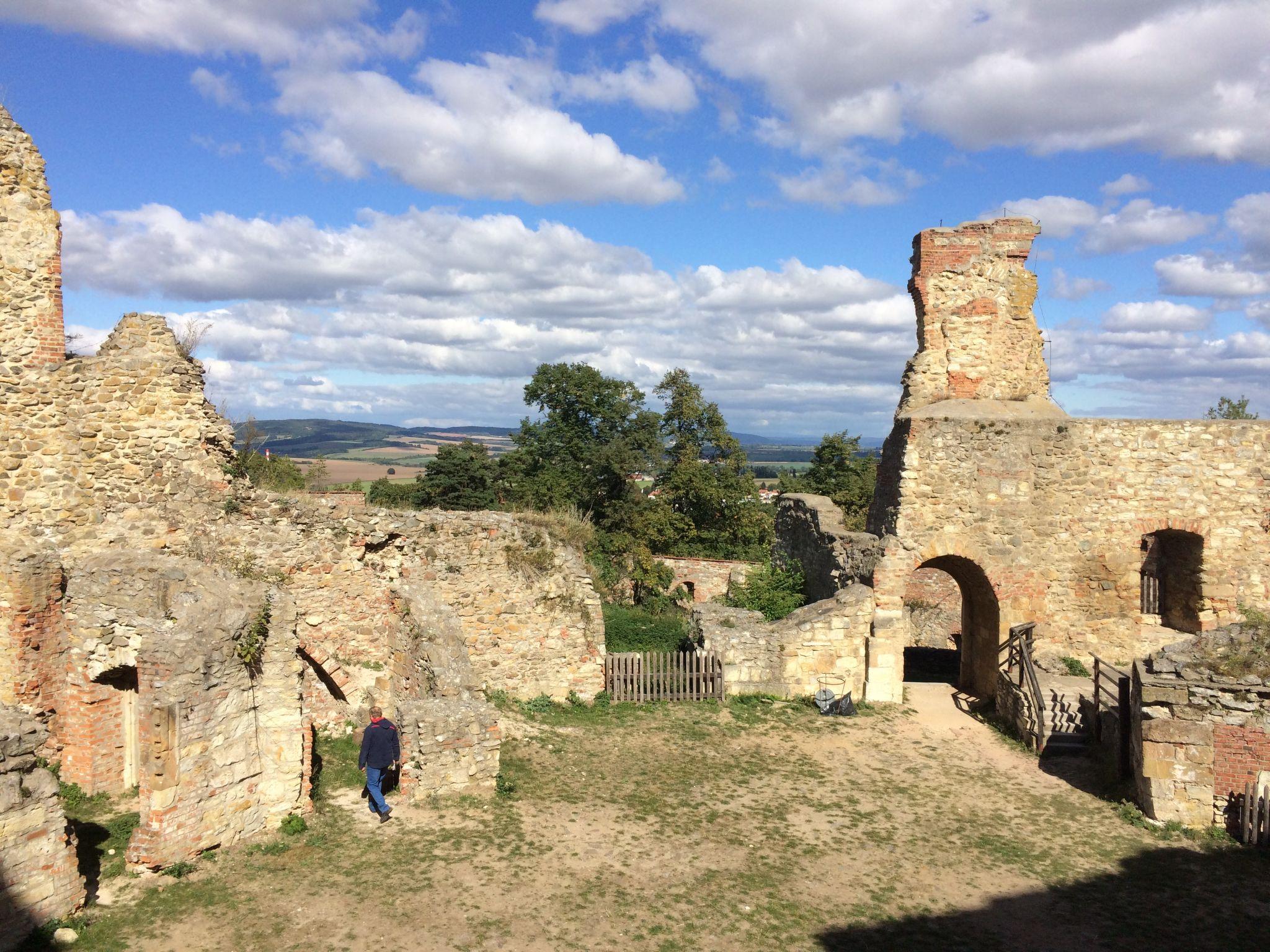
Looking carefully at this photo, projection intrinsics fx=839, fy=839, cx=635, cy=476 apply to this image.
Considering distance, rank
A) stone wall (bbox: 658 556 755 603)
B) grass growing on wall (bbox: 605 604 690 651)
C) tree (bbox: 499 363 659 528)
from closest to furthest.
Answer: grass growing on wall (bbox: 605 604 690 651), stone wall (bbox: 658 556 755 603), tree (bbox: 499 363 659 528)

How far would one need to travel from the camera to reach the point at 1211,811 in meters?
10.5

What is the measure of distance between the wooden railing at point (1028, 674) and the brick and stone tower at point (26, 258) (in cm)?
1515

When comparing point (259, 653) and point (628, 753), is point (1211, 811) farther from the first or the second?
point (259, 653)

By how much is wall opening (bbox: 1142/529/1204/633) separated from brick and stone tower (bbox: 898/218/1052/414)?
3.75 m

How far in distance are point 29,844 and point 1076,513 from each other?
16.3 metres

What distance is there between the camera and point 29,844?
7.35 m

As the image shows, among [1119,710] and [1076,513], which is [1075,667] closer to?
[1076,513]

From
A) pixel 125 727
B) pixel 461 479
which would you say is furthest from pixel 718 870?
pixel 461 479

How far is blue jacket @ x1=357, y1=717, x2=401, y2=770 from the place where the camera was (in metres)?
9.93

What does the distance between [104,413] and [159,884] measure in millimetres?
6014

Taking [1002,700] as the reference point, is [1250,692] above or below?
above

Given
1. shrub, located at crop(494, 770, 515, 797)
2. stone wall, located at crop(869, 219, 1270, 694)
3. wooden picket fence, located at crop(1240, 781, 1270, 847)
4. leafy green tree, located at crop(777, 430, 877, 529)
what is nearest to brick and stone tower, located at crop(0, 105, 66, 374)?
shrub, located at crop(494, 770, 515, 797)

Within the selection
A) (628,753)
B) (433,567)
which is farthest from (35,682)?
(628,753)

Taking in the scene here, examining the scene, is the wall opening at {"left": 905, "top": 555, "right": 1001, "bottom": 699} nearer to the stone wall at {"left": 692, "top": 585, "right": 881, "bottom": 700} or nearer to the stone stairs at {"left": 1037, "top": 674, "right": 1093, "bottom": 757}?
the stone stairs at {"left": 1037, "top": 674, "right": 1093, "bottom": 757}
